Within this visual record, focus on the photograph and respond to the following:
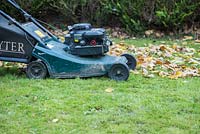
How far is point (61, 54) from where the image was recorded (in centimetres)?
537

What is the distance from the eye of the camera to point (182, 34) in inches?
343

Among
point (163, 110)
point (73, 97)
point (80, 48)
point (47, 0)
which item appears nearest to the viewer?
point (163, 110)

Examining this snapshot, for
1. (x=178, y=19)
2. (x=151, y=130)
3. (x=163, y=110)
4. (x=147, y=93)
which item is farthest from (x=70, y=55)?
(x=178, y=19)

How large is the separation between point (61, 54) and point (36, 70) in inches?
14.3

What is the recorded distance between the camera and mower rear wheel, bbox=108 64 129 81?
5316mm

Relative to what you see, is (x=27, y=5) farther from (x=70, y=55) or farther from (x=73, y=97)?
(x=73, y=97)

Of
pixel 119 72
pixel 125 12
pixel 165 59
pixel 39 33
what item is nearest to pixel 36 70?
pixel 39 33

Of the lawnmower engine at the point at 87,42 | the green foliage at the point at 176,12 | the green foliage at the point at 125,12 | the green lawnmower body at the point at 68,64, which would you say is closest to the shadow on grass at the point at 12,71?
the green lawnmower body at the point at 68,64

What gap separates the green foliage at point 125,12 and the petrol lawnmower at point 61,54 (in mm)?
3191

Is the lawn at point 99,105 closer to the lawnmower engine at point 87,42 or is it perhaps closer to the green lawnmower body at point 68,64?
the green lawnmower body at point 68,64

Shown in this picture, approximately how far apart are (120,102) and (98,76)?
3.38 feet

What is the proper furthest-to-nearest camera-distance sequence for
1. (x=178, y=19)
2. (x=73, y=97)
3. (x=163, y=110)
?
(x=178, y=19), (x=73, y=97), (x=163, y=110)

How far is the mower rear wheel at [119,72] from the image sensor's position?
532 centimetres

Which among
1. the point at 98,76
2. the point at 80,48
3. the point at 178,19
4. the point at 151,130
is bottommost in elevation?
the point at 151,130
